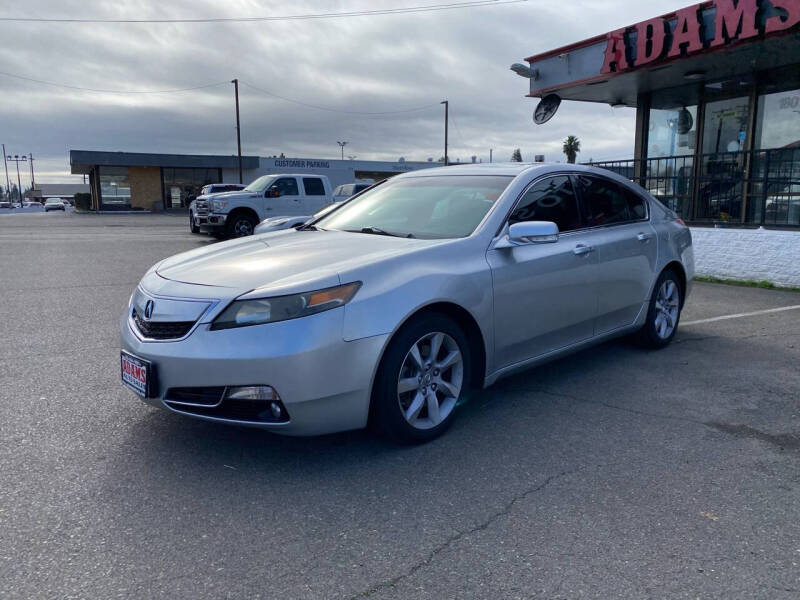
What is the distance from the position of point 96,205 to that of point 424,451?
176 ft

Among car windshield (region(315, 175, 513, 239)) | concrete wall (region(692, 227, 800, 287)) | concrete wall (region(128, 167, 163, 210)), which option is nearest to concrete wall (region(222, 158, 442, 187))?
concrete wall (region(128, 167, 163, 210))

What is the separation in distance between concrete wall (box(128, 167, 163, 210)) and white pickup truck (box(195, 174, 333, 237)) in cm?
3369

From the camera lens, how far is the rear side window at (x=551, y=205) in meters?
4.41

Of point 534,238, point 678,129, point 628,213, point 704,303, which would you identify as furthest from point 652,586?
point 678,129

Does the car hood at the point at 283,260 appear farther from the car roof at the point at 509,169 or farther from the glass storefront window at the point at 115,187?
the glass storefront window at the point at 115,187

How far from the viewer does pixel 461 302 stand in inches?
146

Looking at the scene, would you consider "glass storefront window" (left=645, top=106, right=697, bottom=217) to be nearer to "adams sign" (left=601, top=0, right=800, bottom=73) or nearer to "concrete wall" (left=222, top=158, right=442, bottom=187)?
"adams sign" (left=601, top=0, right=800, bottom=73)

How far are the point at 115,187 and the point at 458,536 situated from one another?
A: 52.9 meters

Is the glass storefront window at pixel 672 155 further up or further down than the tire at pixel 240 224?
further up

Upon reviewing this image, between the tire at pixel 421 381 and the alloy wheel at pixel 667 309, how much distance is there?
2584mm

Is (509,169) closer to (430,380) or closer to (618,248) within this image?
(618,248)

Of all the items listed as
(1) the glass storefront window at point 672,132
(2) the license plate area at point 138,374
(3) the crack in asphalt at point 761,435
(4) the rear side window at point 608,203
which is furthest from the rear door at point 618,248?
(1) the glass storefront window at point 672,132

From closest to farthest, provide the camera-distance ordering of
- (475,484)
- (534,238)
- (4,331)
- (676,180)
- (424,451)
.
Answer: (475,484) < (424,451) < (534,238) < (4,331) < (676,180)

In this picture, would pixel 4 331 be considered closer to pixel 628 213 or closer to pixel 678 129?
pixel 628 213
